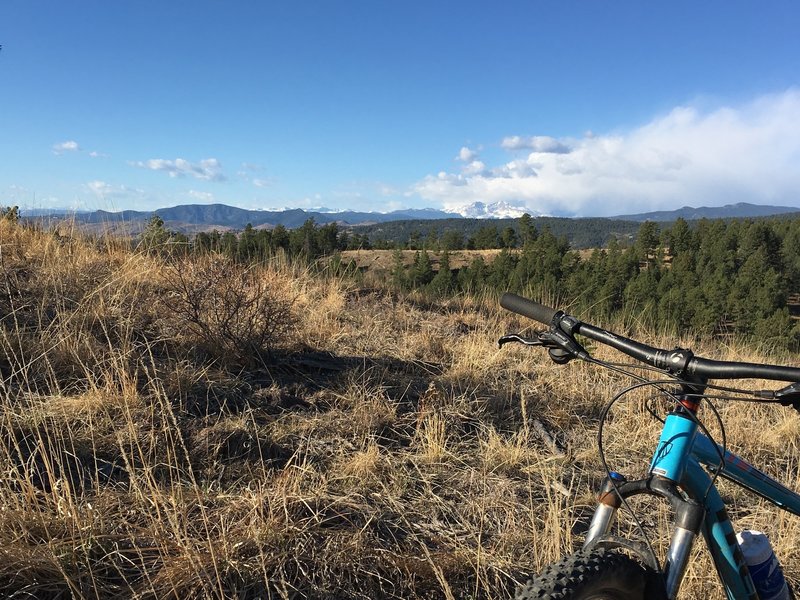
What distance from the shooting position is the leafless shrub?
369 cm

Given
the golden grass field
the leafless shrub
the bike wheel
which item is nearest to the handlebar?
the bike wheel

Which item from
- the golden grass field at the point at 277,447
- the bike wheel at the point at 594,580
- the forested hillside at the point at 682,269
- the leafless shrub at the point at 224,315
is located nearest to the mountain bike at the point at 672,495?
the bike wheel at the point at 594,580

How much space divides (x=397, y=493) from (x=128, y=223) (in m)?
5.54

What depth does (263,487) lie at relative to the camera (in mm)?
2266

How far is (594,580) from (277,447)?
1970 mm

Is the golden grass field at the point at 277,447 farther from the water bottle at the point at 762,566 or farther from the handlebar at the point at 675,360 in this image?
the handlebar at the point at 675,360

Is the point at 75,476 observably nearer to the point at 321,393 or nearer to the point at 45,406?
the point at 45,406

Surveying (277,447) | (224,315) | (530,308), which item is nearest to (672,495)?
(530,308)

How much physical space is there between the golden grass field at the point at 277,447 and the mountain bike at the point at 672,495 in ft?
2.26

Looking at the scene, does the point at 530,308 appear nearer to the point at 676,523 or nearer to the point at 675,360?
the point at 675,360

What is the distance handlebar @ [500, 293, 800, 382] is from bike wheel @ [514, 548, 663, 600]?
49cm

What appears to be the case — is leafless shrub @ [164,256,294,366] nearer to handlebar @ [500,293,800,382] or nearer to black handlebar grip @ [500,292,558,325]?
black handlebar grip @ [500,292,558,325]

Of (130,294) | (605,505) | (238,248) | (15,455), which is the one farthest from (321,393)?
(238,248)

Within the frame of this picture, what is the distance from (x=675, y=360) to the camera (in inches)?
47.7
